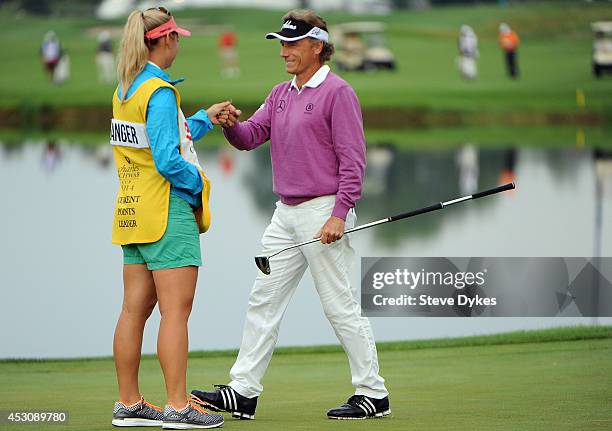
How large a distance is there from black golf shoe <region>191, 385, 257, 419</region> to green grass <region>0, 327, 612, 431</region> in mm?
102

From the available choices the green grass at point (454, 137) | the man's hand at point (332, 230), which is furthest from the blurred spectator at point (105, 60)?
the man's hand at point (332, 230)

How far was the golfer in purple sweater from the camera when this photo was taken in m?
5.66

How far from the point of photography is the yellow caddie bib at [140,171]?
17.3ft

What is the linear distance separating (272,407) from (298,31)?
1.51 m

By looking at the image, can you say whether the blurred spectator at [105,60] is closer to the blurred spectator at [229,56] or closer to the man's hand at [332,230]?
the blurred spectator at [229,56]

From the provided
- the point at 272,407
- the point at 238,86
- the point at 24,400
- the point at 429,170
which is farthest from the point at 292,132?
the point at 238,86

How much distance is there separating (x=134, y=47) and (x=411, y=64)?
31.8 m

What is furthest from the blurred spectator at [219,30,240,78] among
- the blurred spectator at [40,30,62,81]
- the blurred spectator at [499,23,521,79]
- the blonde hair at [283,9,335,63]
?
the blonde hair at [283,9,335,63]

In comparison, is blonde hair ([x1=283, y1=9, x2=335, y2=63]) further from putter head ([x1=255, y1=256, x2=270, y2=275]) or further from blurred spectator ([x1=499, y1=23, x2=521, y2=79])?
blurred spectator ([x1=499, y1=23, x2=521, y2=79])

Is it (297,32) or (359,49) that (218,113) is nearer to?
(297,32)

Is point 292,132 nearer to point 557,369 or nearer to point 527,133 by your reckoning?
point 557,369

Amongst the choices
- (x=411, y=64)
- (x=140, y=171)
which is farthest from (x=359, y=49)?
(x=140, y=171)

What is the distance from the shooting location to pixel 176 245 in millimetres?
5305

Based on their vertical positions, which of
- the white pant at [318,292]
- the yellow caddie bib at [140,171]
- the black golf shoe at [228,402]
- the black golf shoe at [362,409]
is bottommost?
the black golf shoe at [362,409]
